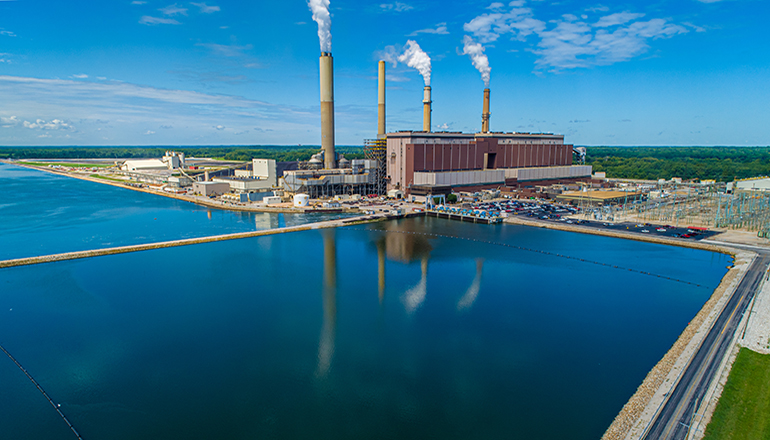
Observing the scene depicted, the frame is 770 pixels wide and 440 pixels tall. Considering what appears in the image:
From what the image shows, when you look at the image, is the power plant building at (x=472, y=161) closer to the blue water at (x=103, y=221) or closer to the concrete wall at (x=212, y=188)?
the blue water at (x=103, y=221)

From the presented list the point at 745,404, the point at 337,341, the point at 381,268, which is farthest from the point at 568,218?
the point at 337,341

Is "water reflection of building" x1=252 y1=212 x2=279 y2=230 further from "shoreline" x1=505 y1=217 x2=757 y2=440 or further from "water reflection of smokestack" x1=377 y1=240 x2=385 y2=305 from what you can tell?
"shoreline" x1=505 y1=217 x2=757 y2=440

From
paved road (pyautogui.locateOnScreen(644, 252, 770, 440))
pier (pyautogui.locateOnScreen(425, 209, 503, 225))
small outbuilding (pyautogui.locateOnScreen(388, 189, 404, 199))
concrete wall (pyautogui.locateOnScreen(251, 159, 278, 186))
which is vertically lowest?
paved road (pyautogui.locateOnScreen(644, 252, 770, 440))

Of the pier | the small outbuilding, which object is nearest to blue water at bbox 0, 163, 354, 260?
the pier

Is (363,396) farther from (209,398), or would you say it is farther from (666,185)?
(666,185)

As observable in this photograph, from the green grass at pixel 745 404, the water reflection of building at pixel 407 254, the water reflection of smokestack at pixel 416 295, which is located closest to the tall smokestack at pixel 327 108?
the water reflection of building at pixel 407 254

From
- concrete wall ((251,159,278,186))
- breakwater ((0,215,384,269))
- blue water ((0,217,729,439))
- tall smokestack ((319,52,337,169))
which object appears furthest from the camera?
concrete wall ((251,159,278,186))

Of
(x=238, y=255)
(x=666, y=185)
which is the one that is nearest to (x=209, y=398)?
(x=238, y=255)

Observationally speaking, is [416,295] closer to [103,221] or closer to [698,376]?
[698,376]
